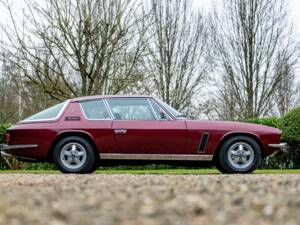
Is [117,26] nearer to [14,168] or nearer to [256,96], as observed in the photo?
[14,168]

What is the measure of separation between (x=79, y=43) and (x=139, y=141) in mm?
8939

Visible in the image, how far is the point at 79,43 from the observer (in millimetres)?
17859

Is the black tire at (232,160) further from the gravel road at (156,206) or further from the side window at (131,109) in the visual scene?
the gravel road at (156,206)

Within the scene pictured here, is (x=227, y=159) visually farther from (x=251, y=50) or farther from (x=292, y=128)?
(x=251, y=50)

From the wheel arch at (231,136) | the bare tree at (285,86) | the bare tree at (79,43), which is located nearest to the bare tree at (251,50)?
the bare tree at (285,86)

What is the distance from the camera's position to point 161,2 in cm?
2558

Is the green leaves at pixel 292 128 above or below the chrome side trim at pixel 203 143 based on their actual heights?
above

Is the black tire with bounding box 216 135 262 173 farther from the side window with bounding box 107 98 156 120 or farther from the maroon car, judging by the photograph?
the side window with bounding box 107 98 156 120

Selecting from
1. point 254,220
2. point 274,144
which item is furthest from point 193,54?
point 254,220

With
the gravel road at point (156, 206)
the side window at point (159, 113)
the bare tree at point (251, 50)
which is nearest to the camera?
the gravel road at point (156, 206)

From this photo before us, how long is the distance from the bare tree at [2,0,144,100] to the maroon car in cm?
842

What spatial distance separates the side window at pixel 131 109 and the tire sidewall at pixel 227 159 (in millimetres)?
1235

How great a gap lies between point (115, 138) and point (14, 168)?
8.15 m

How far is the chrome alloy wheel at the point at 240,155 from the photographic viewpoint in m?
9.49
